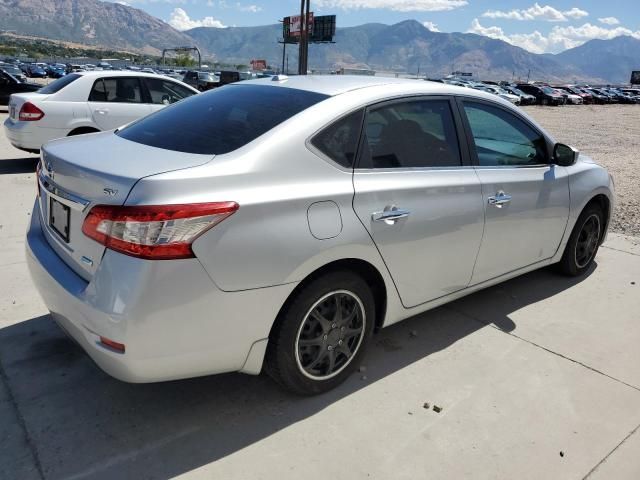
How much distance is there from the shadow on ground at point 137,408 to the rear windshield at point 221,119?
1318mm

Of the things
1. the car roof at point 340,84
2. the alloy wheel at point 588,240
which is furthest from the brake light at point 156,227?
the alloy wheel at point 588,240

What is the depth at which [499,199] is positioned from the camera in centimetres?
→ 355

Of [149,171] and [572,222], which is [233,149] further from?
[572,222]

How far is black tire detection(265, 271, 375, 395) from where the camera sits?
2629 millimetres

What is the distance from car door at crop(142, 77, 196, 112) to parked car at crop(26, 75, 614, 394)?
19.7ft

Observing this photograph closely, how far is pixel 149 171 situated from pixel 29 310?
6.82ft

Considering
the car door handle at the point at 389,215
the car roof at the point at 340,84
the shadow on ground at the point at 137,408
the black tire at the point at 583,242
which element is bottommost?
the shadow on ground at the point at 137,408

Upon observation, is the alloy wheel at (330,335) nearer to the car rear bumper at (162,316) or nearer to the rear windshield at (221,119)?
the car rear bumper at (162,316)

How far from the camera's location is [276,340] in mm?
2627

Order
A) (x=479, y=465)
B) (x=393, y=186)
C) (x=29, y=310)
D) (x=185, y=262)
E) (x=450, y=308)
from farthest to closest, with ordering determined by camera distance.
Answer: (x=450, y=308), (x=29, y=310), (x=393, y=186), (x=479, y=465), (x=185, y=262)

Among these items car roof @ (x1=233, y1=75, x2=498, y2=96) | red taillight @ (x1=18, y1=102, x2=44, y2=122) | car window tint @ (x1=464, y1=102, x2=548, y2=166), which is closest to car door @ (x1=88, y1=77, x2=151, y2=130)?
red taillight @ (x1=18, y1=102, x2=44, y2=122)

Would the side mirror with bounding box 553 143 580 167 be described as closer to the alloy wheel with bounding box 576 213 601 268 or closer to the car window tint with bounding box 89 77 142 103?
the alloy wheel with bounding box 576 213 601 268

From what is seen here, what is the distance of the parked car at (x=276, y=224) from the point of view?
7.34 ft

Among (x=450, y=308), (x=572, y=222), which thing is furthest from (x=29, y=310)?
(x=572, y=222)
